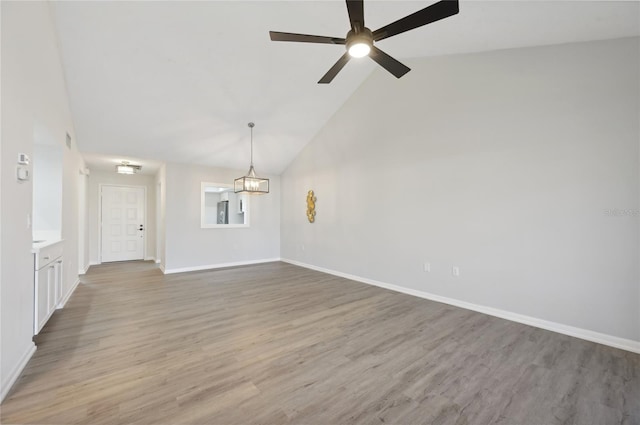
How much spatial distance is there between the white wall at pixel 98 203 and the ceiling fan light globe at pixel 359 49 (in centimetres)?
783

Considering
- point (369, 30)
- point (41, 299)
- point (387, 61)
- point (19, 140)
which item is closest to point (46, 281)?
point (41, 299)

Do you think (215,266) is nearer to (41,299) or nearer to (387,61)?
(41,299)

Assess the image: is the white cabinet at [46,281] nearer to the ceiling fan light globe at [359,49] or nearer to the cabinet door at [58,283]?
the cabinet door at [58,283]

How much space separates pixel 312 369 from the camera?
2.27 meters

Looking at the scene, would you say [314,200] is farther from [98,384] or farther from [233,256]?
[98,384]

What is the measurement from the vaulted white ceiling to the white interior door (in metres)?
2.15

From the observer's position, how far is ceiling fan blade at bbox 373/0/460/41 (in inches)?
71.1

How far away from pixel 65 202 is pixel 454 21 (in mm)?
5474

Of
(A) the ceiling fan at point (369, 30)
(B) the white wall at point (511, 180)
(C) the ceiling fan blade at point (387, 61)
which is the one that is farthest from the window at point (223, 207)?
(C) the ceiling fan blade at point (387, 61)

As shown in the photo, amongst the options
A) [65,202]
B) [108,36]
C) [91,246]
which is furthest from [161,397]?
[91,246]

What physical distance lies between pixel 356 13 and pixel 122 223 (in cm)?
836

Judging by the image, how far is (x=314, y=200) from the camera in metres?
6.59

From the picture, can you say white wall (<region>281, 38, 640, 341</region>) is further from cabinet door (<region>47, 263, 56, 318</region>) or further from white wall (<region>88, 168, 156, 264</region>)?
white wall (<region>88, 168, 156, 264</region>)

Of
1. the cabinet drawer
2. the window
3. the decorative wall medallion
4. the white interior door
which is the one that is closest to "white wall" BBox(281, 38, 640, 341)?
the decorative wall medallion
